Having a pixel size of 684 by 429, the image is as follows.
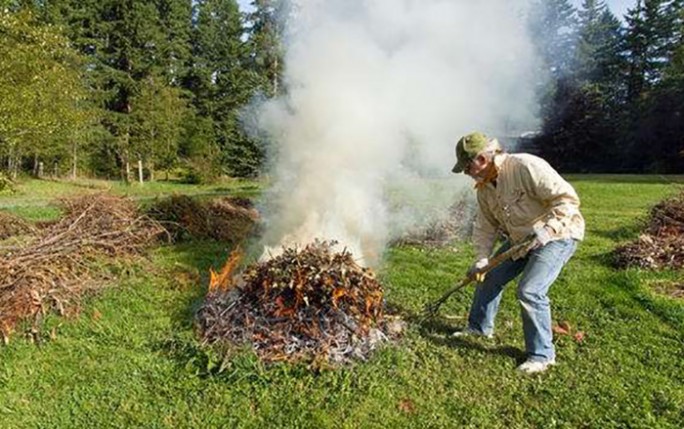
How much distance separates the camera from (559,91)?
93.2 feet

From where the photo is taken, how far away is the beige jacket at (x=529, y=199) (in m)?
3.64

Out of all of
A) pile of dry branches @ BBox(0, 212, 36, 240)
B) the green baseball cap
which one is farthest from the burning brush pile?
pile of dry branches @ BBox(0, 212, 36, 240)

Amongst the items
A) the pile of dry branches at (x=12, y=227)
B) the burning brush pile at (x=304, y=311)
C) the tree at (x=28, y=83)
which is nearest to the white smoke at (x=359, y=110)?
the burning brush pile at (x=304, y=311)

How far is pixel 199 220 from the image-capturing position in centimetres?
843

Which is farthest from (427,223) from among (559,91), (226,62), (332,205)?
(226,62)

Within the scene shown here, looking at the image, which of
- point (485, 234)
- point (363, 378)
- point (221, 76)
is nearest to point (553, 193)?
point (485, 234)

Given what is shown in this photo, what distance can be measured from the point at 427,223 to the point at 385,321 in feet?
13.1

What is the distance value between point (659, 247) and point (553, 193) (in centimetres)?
417

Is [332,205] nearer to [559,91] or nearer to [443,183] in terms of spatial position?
[443,183]

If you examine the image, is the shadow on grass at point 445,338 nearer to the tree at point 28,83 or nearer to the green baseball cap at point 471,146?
the green baseball cap at point 471,146

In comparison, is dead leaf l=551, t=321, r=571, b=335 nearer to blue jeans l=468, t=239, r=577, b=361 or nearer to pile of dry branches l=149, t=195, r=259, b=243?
blue jeans l=468, t=239, r=577, b=361

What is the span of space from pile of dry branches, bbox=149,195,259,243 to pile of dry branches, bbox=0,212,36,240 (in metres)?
1.70

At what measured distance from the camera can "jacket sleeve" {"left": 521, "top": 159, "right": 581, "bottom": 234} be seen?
11.9 feet

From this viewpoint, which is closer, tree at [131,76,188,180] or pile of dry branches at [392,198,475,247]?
pile of dry branches at [392,198,475,247]
